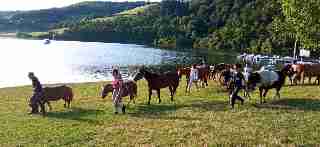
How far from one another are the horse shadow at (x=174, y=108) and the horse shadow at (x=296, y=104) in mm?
2258

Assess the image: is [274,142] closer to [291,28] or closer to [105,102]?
[105,102]

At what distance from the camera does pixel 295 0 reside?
1870 inches

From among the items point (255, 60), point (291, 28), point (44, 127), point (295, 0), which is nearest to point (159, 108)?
point (44, 127)

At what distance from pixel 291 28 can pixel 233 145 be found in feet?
121

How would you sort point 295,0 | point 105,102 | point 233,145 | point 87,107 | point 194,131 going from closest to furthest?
point 233,145 → point 194,131 → point 87,107 → point 105,102 → point 295,0

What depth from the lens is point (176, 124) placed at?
21.6 m

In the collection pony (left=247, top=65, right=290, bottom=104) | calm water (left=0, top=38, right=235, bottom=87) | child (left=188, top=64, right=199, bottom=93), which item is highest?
pony (left=247, top=65, right=290, bottom=104)

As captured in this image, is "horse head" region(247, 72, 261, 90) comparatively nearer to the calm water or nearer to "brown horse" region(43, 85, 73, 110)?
"brown horse" region(43, 85, 73, 110)

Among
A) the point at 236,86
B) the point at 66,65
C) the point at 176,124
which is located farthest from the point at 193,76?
the point at 66,65

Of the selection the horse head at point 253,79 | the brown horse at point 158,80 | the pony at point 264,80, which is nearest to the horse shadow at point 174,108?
the brown horse at point 158,80

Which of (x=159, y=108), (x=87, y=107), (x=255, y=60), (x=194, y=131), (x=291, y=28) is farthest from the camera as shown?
(x=255, y=60)

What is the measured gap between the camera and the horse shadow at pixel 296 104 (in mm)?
24469

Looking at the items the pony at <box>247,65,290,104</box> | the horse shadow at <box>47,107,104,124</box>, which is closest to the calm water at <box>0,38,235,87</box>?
the horse shadow at <box>47,107,104,124</box>

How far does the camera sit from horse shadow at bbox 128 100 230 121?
24.0m
